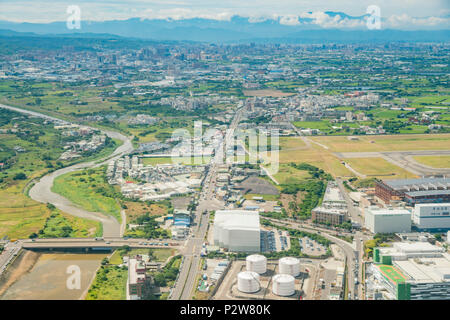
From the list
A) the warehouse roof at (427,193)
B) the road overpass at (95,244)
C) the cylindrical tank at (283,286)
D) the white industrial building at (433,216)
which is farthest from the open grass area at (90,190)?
the warehouse roof at (427,193)

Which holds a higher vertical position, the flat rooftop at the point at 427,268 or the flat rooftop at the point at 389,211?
the flat rooftop at the point at 389,211

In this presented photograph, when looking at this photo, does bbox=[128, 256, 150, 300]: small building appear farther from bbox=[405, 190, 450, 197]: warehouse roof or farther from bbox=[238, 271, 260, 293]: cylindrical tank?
bbox=[405, 190, 450, 197]: warehouse roof

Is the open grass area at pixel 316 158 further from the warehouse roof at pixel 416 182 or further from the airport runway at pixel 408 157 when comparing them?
the warehouse roof at pixel 416 182

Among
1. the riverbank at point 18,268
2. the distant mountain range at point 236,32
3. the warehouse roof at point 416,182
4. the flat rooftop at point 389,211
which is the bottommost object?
the riverbank at point 18,268

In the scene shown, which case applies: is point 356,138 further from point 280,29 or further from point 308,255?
point 280,29

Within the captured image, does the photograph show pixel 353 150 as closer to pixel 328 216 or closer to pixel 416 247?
pixel 328 216
